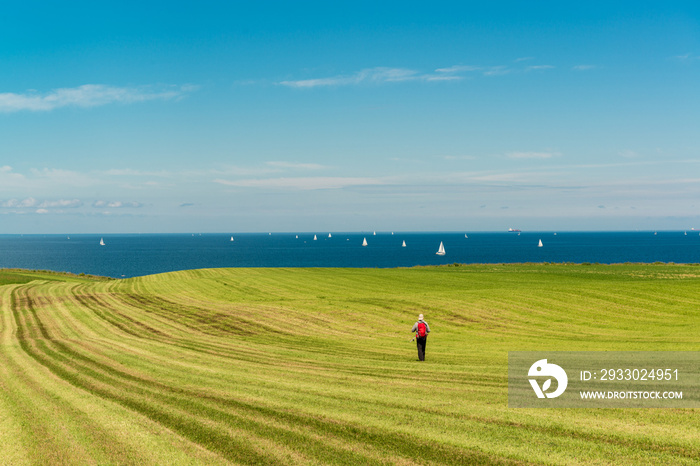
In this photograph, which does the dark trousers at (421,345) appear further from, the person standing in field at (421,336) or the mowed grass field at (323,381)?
the mowed grass field at (323,381)

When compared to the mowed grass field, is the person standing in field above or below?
above

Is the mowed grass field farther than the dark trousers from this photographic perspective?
No

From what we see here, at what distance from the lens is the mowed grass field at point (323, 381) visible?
11422 millimetres

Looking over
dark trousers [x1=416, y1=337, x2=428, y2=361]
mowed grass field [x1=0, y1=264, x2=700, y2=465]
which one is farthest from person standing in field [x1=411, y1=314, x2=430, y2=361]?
mowed grass field [x1=0, y1=264, x2=700, y2=465]

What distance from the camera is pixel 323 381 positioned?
1780 cm

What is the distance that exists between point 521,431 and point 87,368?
704 inches

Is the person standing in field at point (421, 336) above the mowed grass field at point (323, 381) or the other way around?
above

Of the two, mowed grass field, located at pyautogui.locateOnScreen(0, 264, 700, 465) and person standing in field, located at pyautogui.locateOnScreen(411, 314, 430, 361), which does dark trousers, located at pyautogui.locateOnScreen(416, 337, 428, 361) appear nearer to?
person standing in field, located at pyautogui.locateOnScreen(411, 314, 430, 361)

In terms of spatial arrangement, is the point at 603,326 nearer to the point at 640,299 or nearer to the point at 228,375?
the point at 640,299

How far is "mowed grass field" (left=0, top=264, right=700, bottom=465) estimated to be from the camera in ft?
37.5

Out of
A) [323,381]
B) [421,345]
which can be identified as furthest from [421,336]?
[323,381]

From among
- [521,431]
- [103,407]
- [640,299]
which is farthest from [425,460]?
[640,299]

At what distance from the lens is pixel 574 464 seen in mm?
10125

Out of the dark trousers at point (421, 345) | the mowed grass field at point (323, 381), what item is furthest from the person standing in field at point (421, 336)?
the mowed grass field at point (323, 381)
